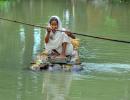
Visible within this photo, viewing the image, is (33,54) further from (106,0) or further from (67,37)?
(106,0)

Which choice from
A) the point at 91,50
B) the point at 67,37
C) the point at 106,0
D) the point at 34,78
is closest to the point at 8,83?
the point at 34,78

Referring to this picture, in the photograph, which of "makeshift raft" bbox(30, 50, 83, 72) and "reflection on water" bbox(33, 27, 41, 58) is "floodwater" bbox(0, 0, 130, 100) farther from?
"makeshift raft" bbox(30, 50, 83, 72)

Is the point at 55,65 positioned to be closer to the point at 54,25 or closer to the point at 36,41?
the point at 54,25

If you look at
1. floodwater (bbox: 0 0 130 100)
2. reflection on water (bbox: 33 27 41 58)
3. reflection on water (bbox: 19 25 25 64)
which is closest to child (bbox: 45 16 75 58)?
floodwater (bbox: 0 0 130 100)

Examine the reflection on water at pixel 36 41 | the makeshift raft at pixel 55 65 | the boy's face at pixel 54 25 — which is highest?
the boy's face at pixel 54 25

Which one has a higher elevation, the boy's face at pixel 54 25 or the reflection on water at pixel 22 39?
the boy's face at pixel 54 25

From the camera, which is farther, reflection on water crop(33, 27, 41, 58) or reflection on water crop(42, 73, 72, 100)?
reflection on water crop(33, 27, 41, 58)

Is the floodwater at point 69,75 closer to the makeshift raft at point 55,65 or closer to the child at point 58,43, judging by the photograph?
the makeshift raft at point 55,65

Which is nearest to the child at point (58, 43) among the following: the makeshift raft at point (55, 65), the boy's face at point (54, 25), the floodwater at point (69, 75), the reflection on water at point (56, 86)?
the boy's face at point (54, 25)

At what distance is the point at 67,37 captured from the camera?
1205 centimetres

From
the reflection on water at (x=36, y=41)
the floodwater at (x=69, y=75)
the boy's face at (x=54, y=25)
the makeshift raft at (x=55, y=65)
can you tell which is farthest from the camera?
the reflection on water at (x=36, y=41)

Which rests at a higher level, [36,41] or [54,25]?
[54,25]

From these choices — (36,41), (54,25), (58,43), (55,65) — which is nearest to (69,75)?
(55,65)

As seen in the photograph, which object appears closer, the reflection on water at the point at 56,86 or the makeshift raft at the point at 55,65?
the reflection on water at the point at 56,86
